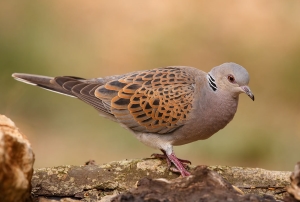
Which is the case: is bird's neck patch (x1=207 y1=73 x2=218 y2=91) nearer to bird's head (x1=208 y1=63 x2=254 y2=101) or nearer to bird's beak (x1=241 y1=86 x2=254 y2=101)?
bird's head (x1=208 y1=63 x2=254 y2=101)

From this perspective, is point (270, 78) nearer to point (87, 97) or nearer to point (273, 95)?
point (273, 95)

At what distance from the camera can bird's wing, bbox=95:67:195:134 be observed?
373cm

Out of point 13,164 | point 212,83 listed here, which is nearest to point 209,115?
point 212,83

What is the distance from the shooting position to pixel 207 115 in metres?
3.70

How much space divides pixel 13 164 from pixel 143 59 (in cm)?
512

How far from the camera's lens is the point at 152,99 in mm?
3818

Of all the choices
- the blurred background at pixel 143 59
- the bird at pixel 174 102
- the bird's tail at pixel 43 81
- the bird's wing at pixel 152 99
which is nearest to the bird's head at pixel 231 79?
the bird at pixel 174 102

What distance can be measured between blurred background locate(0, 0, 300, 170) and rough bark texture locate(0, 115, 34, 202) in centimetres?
328

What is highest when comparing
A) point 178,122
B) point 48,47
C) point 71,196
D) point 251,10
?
point 251,10

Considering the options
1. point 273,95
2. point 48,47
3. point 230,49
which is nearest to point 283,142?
point 273,95

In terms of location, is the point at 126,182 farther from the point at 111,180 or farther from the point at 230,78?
the point at 230,78

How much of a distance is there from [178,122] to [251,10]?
4.89 metres

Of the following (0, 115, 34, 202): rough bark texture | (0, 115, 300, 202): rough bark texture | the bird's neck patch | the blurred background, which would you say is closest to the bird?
the bird's neck patch

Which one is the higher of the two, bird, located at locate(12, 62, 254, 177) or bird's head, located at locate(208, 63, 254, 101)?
bird's head, located at locate(208, 63, 254, 101)
